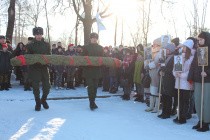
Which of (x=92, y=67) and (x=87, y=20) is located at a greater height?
(x=87, y=20)

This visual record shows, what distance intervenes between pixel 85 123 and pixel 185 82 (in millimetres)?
2427

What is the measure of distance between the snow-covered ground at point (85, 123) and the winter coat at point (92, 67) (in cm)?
94

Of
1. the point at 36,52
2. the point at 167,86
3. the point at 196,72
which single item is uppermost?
the point at 36,52

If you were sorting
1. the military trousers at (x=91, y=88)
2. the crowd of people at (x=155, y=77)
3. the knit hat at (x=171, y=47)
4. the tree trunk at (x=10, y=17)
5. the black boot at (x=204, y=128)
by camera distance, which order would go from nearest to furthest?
the black boot at (x=204, y=128), the crowd of people at (x=155, y=77), the knit hat at (x=171, y=47), the military trousers at (x=91, y=88), the tree trunk at (x=10, y=17)

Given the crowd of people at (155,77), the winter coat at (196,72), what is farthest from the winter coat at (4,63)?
the winter coat at (196,72)

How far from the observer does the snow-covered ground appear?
7250 mm

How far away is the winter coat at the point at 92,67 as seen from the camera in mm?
10188

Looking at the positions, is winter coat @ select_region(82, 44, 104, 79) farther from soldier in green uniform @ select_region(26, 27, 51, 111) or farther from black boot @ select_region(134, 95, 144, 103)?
black boot @ select_region(134, 95, 144, 103)

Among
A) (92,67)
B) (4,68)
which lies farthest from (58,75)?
(92,67)

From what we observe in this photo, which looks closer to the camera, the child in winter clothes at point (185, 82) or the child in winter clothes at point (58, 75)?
the child in winter clothes at point (185, 82)

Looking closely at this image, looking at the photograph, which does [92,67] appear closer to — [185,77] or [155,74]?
[155,74]

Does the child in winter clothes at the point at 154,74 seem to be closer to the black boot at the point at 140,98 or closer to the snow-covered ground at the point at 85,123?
the snow-covered ground at the point at 85,123

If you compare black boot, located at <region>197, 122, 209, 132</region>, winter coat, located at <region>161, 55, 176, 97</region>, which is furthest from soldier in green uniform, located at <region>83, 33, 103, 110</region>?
black boot, located at <region>197, 122, 209, 132</region>

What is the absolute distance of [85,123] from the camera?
27.3 feet
